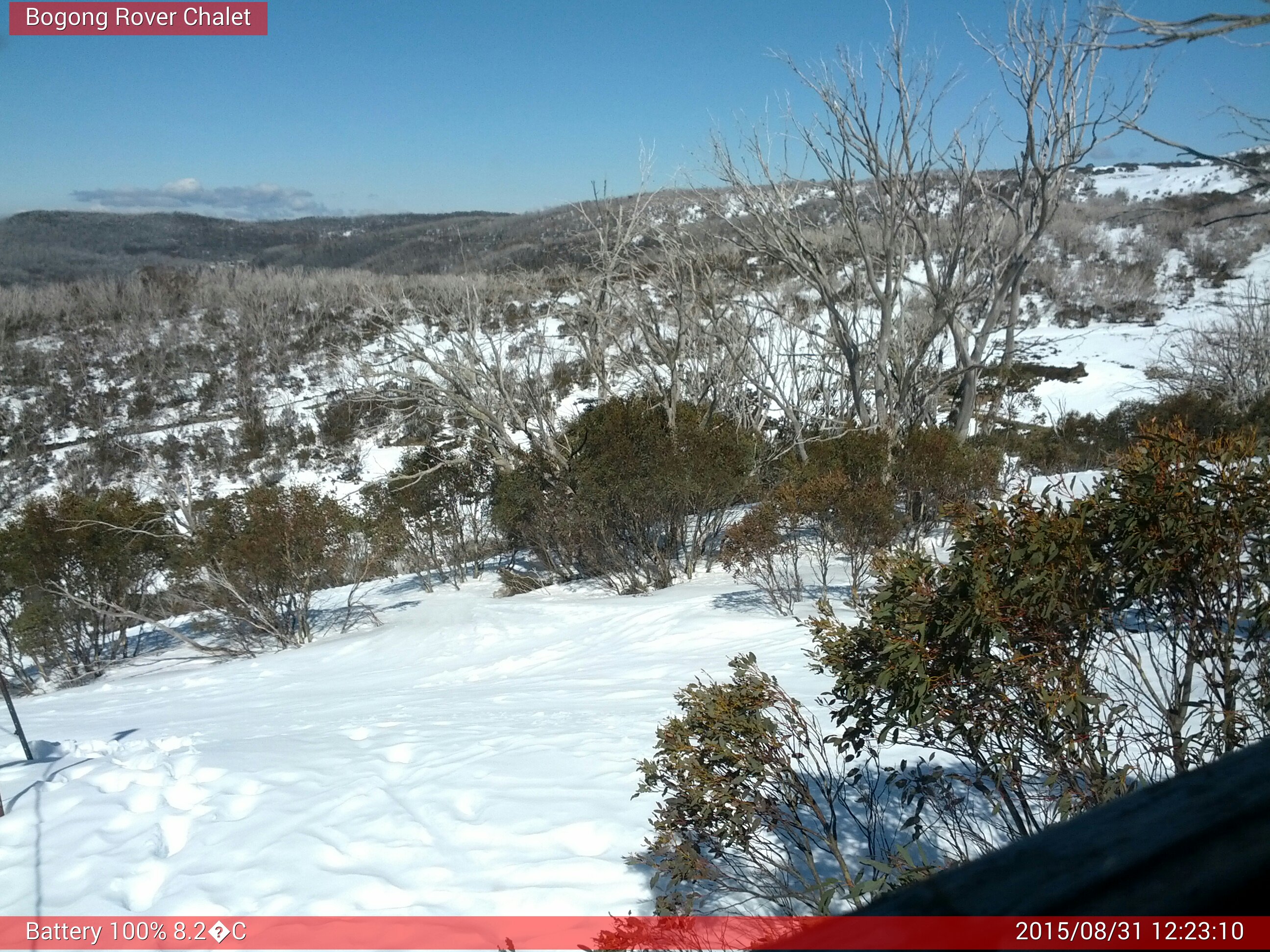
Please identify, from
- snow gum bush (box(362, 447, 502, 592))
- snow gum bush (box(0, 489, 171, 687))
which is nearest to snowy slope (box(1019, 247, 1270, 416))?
snow gum bush (box(362, 447, 502, 592))

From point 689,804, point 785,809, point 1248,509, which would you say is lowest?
point 785,809

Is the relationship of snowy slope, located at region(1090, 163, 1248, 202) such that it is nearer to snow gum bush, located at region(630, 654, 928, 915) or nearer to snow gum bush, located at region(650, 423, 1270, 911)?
snow gum bush, located at region(650, 423, 1270, 911)

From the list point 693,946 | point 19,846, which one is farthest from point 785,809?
point 19,846

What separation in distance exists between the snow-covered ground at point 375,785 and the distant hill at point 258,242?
33.9 m

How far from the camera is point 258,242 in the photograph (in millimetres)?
70312

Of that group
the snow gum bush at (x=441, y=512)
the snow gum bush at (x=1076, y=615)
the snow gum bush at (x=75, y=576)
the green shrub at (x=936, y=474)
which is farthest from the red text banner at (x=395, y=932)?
the snow gum bush at (x=441, y=512)

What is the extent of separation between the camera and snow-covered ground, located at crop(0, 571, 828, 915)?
3705mm

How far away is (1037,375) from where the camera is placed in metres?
25.3

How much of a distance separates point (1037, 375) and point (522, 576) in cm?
1996

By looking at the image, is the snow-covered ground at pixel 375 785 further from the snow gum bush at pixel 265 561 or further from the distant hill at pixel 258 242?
the distant hill at pixel 258 242

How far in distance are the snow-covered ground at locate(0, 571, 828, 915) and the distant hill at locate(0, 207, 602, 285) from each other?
111ft

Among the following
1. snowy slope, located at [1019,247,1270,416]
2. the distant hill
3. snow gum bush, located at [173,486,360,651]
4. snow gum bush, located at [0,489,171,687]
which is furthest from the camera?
the distant hill

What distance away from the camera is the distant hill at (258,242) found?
50.3 metres

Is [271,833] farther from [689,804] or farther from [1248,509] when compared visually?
[1248,509]
